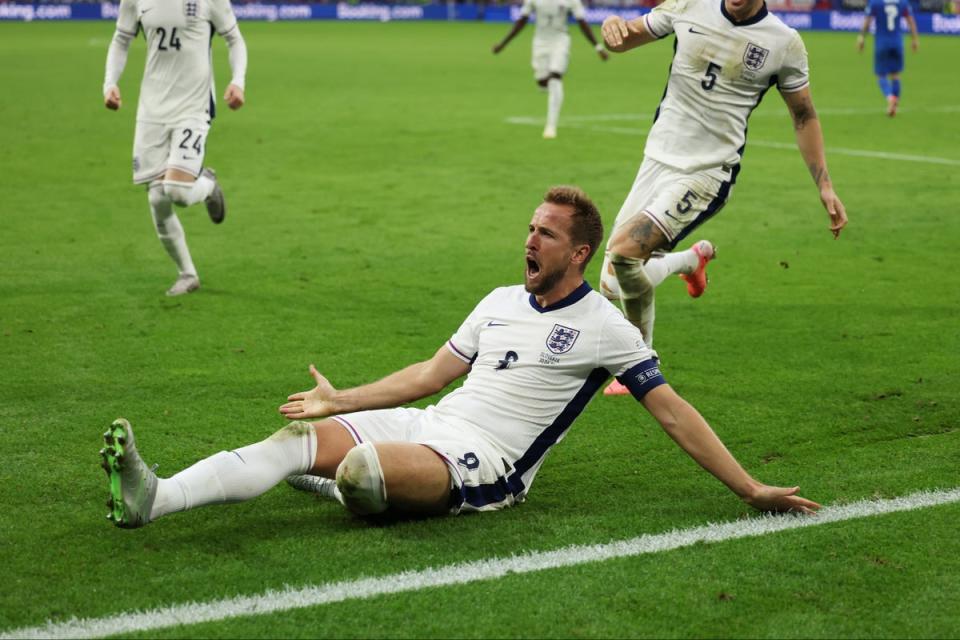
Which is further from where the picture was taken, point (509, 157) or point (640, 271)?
point (509, 157)

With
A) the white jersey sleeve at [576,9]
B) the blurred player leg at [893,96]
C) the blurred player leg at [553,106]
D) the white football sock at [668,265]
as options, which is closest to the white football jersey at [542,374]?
the white football sock at [668,265]

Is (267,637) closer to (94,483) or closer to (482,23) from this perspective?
(94,483)

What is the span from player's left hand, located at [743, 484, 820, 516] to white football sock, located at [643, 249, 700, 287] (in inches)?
92.3

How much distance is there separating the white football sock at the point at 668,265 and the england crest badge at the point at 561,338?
2.22 meters

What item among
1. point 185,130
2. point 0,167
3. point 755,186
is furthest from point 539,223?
point 0,167

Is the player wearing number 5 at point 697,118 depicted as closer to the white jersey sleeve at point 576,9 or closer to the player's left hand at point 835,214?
the player's left hand at point 835,214

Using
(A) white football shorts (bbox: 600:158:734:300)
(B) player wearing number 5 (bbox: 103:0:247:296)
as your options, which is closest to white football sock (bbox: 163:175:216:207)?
(B) player wearing number 5 (bbox: 103:0:247:296)

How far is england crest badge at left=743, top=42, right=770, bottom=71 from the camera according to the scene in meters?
7.19

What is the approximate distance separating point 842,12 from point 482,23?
14.9 meters

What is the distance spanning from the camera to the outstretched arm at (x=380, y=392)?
5.11m

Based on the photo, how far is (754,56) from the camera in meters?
7.21

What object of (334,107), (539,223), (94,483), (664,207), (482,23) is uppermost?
(539,223)

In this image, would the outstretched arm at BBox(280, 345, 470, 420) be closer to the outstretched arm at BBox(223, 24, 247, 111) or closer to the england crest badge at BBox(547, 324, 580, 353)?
the england crest badge at BBox(547, 324, 580, 353)

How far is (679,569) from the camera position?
477 cm
